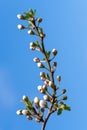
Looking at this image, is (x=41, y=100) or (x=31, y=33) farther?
(x=31, y=33)

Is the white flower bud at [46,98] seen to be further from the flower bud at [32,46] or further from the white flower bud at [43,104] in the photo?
the flower bud at [32,46]

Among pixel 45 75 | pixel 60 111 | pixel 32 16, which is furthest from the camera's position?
pixel 32 16

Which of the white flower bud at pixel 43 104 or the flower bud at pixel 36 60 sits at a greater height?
the flower bud at pixel 36 60

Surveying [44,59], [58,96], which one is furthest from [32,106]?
[44,59]

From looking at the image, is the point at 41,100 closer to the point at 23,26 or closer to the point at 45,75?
the point at 45,75

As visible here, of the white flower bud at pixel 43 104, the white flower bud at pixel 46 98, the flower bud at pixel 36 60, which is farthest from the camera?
the flower bud at pixel 36 60

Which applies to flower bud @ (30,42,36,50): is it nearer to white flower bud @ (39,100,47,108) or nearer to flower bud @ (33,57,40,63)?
flower bud @ (33,57,40,63)

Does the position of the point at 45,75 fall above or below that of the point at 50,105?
above

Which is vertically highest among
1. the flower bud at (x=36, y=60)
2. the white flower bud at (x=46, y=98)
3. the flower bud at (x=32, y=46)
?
the flower bud at (x=32, y=46)

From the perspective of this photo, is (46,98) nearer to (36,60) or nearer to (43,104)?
(43,104)

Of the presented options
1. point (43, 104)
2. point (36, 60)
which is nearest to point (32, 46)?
point (36, 60)

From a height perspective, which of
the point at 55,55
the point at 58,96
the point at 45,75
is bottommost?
the point at 58,96
